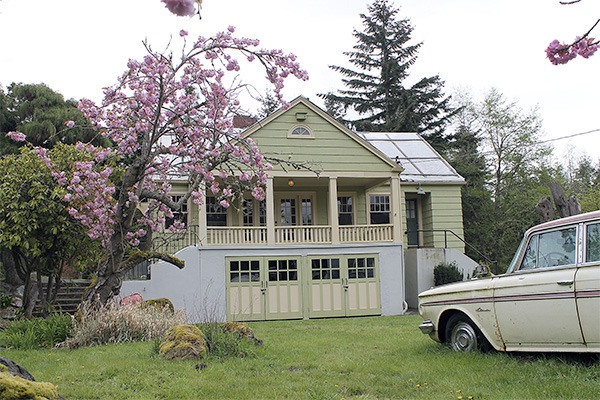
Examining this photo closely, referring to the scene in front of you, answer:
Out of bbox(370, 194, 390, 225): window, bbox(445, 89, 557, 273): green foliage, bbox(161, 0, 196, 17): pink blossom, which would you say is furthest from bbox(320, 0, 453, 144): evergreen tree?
bbox(161, 0, 196, 17): pink blossom

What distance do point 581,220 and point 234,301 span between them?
1329 cm

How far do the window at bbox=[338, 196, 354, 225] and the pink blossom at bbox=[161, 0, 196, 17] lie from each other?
801 inches

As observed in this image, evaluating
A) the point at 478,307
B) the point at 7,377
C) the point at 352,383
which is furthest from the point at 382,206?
the point at 7,377

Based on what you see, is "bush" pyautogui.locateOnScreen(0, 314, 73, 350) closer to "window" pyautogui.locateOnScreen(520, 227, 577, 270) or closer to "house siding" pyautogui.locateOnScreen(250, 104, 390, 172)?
"window" pyautogui.locateOnScreen(520, 227, 577, 270)

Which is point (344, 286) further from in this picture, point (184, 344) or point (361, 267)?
point (184, 344)

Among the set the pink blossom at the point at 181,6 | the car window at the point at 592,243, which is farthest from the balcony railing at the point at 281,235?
the pink blossom at the point at 181,6

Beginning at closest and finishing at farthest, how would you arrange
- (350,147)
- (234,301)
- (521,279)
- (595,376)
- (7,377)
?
(7,377) < (595,376) < (521,279) < (234,301) < (350,147)

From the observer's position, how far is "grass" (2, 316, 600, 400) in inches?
251

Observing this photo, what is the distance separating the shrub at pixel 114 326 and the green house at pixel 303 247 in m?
6.39

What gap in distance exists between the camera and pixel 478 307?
319 inches

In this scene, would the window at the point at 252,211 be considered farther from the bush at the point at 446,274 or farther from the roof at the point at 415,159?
the bush at the point at 446,274

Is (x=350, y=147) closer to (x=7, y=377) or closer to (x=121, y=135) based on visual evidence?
(x=121, y=135)

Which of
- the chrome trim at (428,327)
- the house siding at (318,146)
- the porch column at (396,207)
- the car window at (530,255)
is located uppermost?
the house siding at (318,146)

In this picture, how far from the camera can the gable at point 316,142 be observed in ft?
Answer: 65.7
